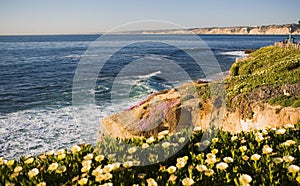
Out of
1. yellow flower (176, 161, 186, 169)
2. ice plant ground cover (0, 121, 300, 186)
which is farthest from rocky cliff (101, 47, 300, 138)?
yellow flower (176, 161, 186, 169)

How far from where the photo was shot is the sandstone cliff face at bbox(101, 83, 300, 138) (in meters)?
8.98

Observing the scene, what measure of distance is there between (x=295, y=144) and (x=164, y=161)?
79.3 inches

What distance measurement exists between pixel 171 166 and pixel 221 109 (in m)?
6.99

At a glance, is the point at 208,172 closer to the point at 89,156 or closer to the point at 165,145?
the point at 165,145

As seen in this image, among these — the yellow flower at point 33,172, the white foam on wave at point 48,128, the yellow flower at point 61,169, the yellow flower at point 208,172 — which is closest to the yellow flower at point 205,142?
the yellow flower at point 208,172

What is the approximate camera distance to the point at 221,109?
10352 mm

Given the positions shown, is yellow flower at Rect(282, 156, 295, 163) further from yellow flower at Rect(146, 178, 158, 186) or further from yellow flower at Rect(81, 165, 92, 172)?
yellow flower at Rect(81, 165, 92, 172)

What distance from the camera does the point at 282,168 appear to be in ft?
12.0

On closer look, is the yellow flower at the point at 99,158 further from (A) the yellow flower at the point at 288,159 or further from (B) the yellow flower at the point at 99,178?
(A) the yellow flower at the point at 288,159

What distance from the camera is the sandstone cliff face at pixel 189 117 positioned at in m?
8.98

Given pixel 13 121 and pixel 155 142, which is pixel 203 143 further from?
pixel 13 121

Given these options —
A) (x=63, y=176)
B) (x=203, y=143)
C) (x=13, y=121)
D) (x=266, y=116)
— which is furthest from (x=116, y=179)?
(x=13, y=121)

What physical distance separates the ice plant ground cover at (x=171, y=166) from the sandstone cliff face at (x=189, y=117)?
174 inches

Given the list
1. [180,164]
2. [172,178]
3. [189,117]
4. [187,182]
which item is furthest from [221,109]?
[187,182]
